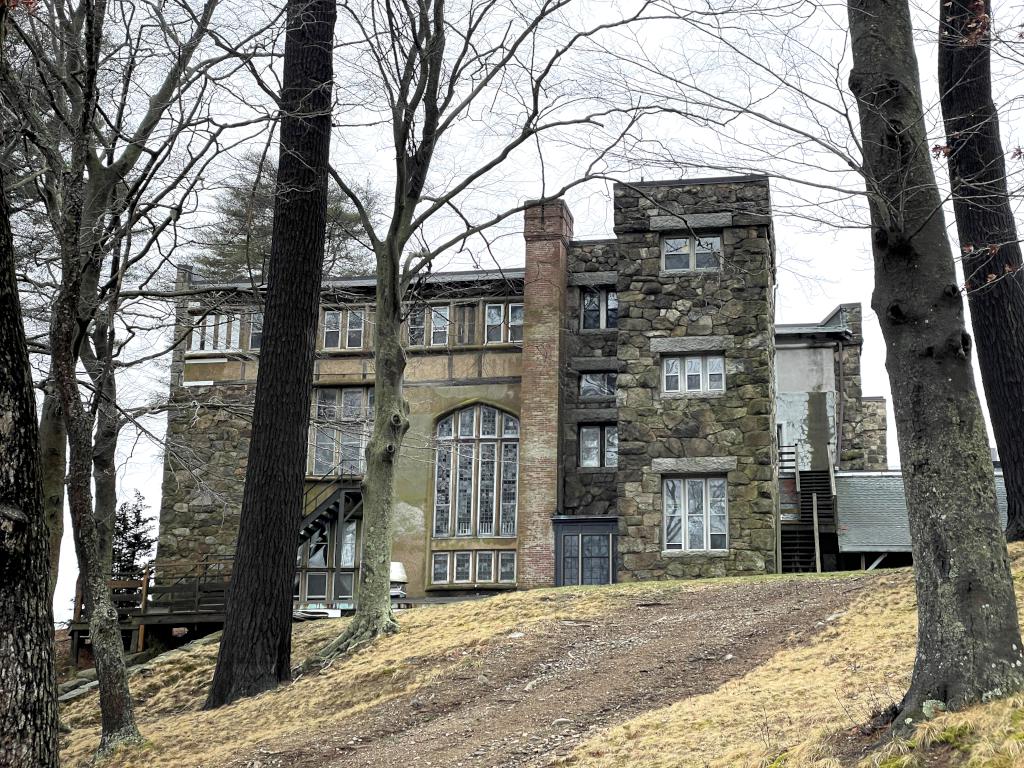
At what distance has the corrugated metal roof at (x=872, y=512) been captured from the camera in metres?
25.7

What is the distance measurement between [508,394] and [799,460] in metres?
8.58

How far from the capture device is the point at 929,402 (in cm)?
711

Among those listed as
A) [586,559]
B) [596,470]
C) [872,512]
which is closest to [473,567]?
[586,559]

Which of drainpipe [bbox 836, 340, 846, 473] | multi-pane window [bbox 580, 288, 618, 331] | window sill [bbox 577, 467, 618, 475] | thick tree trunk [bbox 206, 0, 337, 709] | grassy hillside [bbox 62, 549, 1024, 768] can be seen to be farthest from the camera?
drainpipe [bbox 836, 340, 846, 473]

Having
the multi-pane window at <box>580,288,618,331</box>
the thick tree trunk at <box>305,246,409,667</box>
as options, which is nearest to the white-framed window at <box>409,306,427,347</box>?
the multi-pane window at <box>580,288,618,331</box>

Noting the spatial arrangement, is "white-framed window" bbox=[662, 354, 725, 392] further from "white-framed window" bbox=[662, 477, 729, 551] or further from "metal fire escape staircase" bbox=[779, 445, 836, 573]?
"metal fire escape staircase" bbox=[779, 445, 836, 573]

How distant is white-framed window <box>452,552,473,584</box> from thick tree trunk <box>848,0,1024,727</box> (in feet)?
71.8

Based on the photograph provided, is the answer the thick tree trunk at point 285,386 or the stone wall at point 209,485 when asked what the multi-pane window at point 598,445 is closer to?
the stone wall at point 209,485

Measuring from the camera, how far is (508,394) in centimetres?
2934

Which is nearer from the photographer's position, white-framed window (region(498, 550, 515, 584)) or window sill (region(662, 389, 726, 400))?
window sill (region(662, 389, 726, 400))

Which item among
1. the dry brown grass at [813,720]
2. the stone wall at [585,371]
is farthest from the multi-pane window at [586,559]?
the dry brown grass at [813,720]

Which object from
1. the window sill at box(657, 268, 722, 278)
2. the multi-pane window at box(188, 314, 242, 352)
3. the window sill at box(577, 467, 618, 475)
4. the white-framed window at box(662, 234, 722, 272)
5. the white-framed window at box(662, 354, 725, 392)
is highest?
the white-framed window at box(662, 234, 722, 272)

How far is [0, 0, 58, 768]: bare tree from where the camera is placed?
5.92 m

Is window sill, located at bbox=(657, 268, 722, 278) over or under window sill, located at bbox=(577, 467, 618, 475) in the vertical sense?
over
